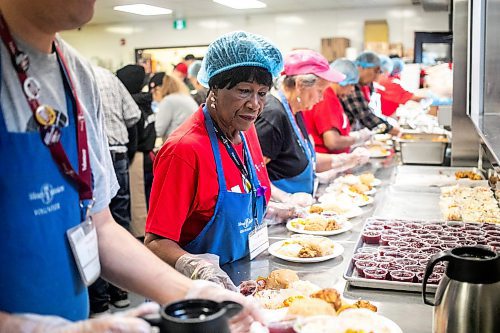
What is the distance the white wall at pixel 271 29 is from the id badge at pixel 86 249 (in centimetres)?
1143

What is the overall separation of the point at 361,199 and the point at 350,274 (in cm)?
135

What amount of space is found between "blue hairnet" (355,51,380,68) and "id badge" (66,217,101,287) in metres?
5.24

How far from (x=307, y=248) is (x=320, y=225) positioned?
1.34 ft

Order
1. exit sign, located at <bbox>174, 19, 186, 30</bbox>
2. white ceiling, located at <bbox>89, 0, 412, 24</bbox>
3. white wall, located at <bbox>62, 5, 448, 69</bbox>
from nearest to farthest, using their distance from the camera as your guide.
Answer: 1. white ceiling, located at <bbox>89, 0, 412, 24</bbox>
2. white wall, located at <bbox>62, 5, 448, 69</bbox>
3. exit sign, located at <bbox>174, 19, 186, 30</bbox>

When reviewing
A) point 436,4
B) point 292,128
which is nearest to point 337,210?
point 292,128

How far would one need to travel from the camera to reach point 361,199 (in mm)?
3305

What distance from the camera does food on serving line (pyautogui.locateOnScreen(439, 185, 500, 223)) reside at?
277cm

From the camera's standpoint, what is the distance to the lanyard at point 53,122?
3.66 feet

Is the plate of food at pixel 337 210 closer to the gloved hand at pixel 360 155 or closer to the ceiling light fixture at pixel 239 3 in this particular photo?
the gloved hand at pixel 360 155

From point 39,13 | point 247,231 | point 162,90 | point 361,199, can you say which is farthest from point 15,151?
point 162,90

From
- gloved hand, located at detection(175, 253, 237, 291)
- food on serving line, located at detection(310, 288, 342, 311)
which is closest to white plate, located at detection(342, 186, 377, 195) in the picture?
gloved hand, located at detection(175, 253, 237, 291)

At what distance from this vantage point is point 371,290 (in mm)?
1898

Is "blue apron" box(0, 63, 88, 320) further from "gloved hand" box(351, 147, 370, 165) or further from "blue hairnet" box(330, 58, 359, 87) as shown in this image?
"blue hairnet" box(330, 58, 359, 87)

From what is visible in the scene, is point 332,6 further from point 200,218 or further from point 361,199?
point 200,218
